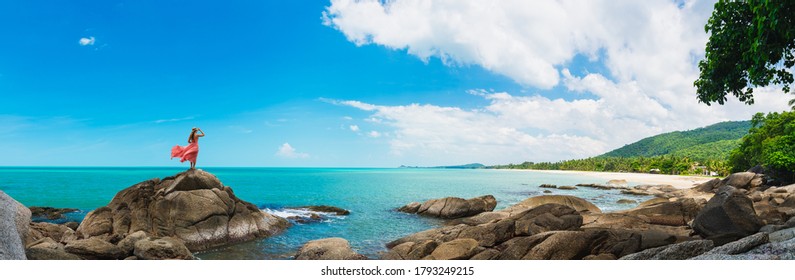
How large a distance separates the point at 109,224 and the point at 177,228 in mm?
2551

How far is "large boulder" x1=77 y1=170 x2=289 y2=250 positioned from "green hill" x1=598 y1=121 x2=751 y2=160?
45.3m

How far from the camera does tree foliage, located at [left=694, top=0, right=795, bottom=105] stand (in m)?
6.21

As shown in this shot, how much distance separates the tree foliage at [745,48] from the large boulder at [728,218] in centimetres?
229

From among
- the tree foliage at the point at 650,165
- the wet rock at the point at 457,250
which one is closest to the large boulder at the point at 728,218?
the wet rock at the point at 457,250

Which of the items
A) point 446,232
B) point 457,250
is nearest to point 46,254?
point 457,250

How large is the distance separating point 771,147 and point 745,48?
79.6 ft

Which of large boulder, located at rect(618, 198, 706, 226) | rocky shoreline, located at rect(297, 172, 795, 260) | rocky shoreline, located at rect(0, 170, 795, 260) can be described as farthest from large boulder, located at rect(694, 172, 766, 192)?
large boulder, located at rect(618, 198, 706, 226)

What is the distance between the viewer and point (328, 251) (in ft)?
35.0

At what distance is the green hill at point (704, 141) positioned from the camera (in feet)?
149

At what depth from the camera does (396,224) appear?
19703 mm

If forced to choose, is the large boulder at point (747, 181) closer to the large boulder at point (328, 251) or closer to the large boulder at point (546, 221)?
the large boulder at point (546, 221)

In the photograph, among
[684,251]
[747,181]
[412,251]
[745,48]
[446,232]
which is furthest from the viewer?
[747,181]

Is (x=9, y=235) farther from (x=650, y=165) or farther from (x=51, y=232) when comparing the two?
(x=650, y=165)

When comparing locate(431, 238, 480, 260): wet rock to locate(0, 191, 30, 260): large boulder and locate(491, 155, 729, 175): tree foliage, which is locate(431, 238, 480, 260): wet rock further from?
locate(491, 155, 729, 175): tree foliage
